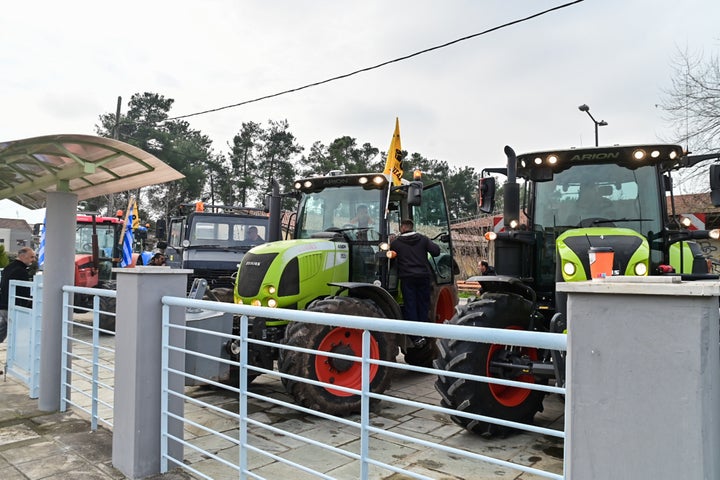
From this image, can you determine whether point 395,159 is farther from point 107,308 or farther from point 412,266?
point 107,308

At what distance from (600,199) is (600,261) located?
1126 mm

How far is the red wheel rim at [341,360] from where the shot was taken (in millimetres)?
4867

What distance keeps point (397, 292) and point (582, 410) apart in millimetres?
4705

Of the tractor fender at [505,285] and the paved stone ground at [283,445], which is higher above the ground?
the tractor fender at [505,285]

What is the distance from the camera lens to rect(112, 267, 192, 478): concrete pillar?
3.32 meters

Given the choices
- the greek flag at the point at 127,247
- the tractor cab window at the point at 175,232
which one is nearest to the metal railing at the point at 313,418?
the tractor cab window at the point at 175,232

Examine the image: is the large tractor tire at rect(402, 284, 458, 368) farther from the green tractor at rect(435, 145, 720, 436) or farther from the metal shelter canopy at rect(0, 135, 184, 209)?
the metal shelter canopy at rect(0, 135, 184, 209)

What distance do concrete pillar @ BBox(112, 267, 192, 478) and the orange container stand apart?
2937 millimetres

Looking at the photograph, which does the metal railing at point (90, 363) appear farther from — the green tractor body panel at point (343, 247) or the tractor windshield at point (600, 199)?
the tractor windshield at point (600, 199)

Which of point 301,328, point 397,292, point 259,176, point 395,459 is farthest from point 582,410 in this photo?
point 259,176

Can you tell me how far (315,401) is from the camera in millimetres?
4645

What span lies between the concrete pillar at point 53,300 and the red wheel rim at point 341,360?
2341 millimetres

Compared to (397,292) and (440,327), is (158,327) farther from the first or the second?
(397,292)

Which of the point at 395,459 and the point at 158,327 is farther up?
the point at 158,327
